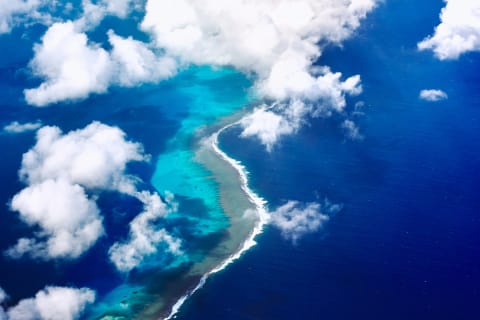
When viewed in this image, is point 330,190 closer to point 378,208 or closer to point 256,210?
point 378,208

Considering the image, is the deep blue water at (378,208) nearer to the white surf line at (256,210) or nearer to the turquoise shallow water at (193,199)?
the white surf line at (256,210)

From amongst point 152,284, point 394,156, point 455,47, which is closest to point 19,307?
point 152,284

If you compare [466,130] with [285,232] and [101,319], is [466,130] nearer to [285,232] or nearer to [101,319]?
[285,232]

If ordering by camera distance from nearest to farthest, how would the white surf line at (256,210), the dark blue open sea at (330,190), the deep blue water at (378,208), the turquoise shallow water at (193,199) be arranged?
the deep blue water at (378,208) < the dark blue open sea at (330,190) < the white surf line at (256,210) < the turquoise shallow water at (193,199)

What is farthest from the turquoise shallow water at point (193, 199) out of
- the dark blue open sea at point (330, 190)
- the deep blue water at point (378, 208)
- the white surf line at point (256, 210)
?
the deep blue water at point (378, 208)

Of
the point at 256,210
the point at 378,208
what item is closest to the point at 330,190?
the point at 378,208

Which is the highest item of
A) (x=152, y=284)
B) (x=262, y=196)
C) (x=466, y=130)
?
(x=466, y=130)
